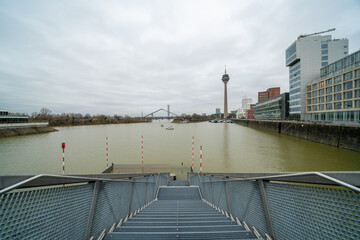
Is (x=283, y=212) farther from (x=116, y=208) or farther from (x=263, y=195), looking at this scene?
(x=116, y=208)

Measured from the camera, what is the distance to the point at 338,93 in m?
22.0

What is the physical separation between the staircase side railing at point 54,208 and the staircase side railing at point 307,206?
5.78 feet

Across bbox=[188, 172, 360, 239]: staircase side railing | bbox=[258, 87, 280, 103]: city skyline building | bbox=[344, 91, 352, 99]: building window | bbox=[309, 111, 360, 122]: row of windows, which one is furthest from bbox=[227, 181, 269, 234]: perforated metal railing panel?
bbox=[258, 87, 280, 103]: city skyline building

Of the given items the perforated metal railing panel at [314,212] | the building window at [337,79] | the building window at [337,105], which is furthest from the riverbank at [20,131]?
the building window at [337,79]

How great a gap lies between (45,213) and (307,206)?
6.63ft

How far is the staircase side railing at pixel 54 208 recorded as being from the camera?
89cm

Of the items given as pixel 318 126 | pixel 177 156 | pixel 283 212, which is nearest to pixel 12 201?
pixel 283 212

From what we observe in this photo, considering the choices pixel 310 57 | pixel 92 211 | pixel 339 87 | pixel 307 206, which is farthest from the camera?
pixel 310 57

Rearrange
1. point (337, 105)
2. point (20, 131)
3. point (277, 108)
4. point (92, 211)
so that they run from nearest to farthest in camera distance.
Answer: point (92, 211), point (337, 105), point (20, 131), point (277, 108)

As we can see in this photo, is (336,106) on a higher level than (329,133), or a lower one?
higher

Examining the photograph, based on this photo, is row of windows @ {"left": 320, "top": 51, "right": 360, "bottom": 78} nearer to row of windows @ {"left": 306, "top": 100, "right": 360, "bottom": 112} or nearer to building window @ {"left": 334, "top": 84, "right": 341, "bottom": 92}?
building window @ {"left": 334, "top": 84, "right": 341, "bottom": 92}

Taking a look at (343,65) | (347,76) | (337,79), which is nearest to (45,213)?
(347,76)

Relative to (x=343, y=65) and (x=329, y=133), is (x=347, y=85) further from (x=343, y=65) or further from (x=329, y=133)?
(x=329, y=133)

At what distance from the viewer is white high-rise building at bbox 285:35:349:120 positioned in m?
28.4
